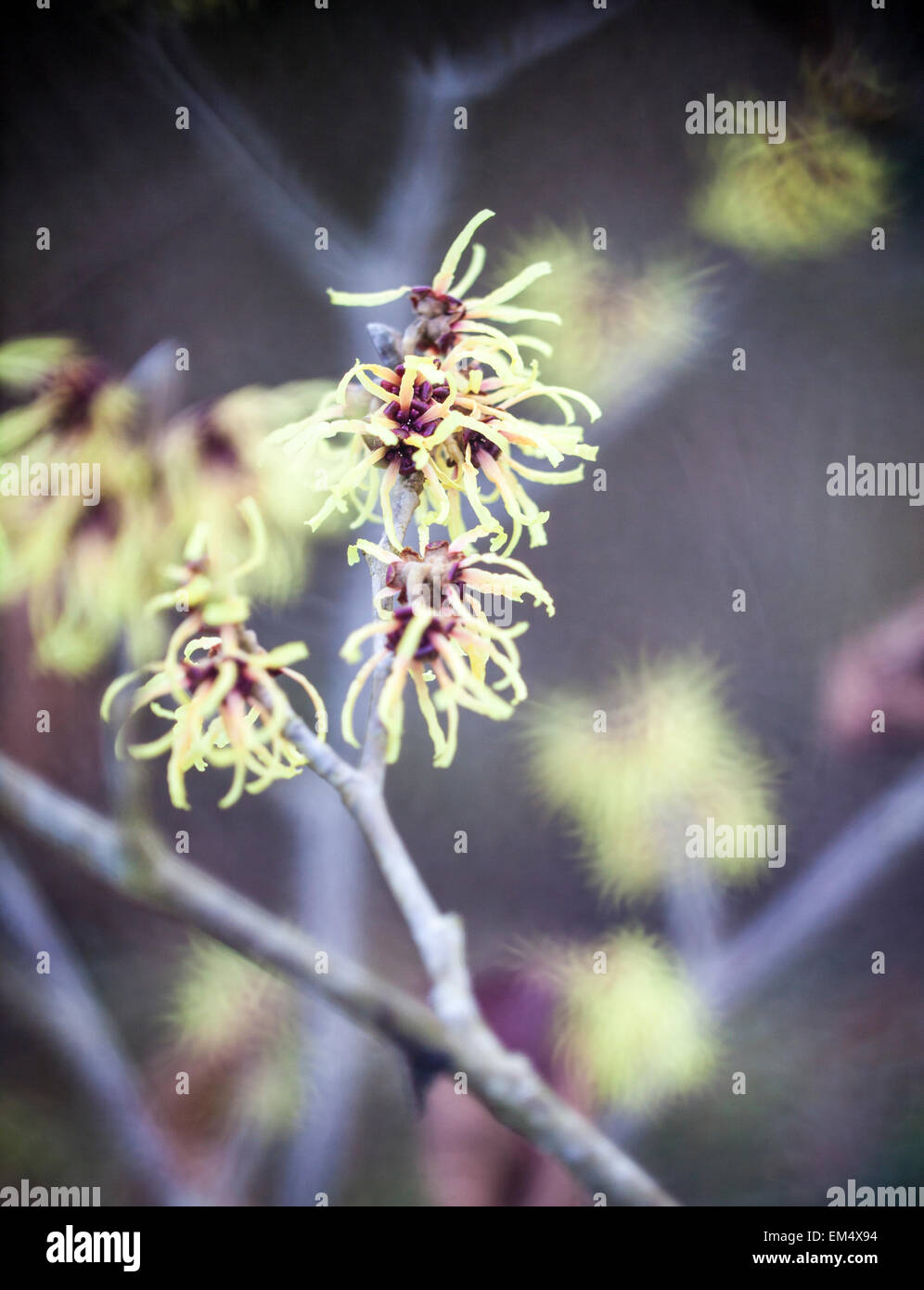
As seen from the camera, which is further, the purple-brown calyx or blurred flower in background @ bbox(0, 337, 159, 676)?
blurred flower in background @ bbox(0, 337, 159, 676)

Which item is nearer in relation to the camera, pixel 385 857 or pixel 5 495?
pixel 385 857

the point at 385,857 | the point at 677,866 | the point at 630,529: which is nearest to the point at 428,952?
the point at 385,857

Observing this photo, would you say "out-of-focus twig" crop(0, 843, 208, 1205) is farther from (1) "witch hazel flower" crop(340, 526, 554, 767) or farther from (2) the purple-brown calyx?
(2) the purple-brown calyx

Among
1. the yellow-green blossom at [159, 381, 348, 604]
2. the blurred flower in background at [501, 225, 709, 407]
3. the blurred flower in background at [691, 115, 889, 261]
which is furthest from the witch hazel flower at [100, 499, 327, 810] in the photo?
the blurred flower in background at [691, 115, 889, 261]

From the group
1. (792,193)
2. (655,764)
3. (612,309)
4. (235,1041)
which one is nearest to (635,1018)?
(655,764)

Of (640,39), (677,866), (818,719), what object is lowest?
(677,866)

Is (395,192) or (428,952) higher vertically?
(395,192)

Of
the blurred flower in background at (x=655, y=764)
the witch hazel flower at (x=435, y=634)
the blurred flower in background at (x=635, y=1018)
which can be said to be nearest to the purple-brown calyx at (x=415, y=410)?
the witch hazel flower at (x=435, y=634)
